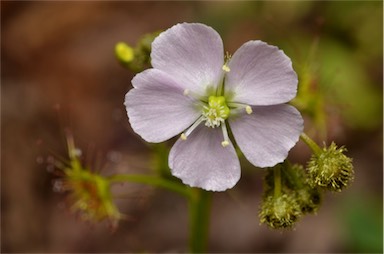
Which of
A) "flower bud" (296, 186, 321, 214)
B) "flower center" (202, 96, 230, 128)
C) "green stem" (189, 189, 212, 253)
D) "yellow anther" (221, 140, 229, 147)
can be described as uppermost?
"flower center" (202, 96, 230, 128)

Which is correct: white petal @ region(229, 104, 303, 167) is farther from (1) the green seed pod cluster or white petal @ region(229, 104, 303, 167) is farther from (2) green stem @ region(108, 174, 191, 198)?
(2) green stem @ region(108, 174, 191, 198)

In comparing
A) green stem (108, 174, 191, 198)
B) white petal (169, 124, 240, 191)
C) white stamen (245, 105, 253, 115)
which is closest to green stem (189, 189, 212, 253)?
green stem (108, 174, 191, 198)

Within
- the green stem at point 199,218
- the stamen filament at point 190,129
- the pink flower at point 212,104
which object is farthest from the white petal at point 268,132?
the green stem at point 199,218

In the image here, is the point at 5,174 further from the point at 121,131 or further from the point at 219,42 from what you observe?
the point at 219,42

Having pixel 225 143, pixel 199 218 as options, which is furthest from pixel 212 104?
pixel 199 218

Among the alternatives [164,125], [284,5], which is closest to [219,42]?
[164,125]

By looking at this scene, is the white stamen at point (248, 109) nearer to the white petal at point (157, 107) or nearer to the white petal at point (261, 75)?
the white petal at point (261, 75)
